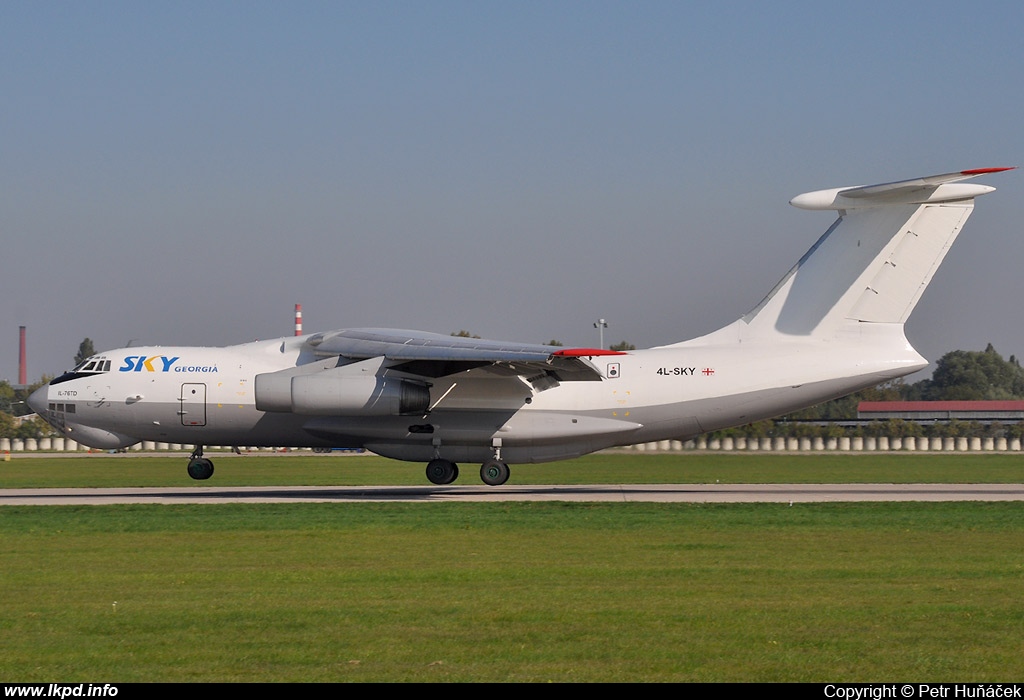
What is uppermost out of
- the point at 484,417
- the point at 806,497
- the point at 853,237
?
the point at 853,237

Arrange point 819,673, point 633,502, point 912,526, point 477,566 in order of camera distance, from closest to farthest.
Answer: point 819,673 < point 477,566 < point 912,526 < point 633,502

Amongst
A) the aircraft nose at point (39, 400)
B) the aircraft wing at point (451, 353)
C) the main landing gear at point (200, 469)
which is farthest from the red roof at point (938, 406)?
the aircraft nose at point (39, 400)

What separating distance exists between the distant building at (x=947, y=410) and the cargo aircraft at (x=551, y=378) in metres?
33.9

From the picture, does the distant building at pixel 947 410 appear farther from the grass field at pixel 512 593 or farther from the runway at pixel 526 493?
the grass field at pixel 512 593

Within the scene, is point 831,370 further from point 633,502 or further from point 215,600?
point 215,600

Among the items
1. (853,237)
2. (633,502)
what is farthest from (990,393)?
(633,502)

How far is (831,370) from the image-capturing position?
21.2 m

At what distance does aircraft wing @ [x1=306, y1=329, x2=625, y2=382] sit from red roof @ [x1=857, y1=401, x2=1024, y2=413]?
36.3 metres

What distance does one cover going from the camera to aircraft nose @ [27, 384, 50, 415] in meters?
22.9

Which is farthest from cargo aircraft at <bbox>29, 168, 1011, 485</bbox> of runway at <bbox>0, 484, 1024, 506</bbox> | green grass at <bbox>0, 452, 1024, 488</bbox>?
green grass at <bbox>0, 452, 1024, 488</bbox>

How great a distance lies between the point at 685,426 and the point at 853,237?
4.67 meters

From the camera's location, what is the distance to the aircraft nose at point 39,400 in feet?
75.0

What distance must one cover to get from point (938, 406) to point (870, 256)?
38435 millimetres

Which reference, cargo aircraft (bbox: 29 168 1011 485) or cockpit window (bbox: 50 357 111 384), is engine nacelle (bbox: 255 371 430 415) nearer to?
cargo aircraft (bbox: 29 168 1011 485)
